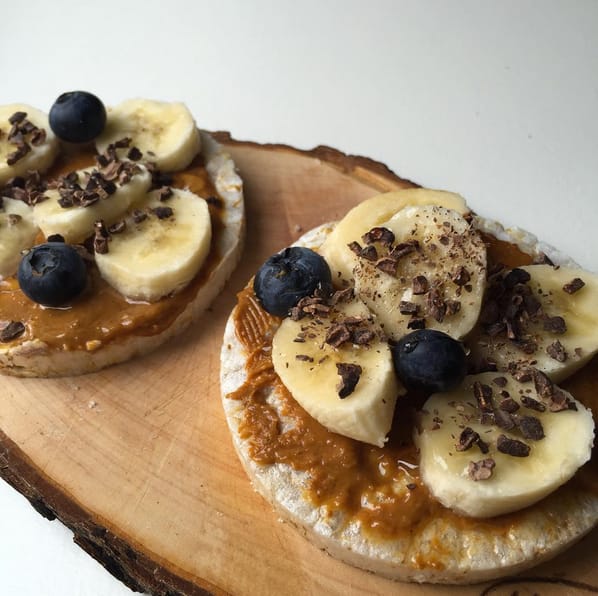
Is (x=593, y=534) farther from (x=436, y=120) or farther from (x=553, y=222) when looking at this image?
(x=436, y=120)

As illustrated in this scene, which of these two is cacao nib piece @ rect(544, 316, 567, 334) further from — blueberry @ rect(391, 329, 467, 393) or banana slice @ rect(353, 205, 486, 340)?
blueberry @ rect(391, 329, 467, 393)

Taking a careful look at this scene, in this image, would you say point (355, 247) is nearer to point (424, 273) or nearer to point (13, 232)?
point (424, 273)

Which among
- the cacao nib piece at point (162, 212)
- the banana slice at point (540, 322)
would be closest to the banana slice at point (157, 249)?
the cacao nib piece at point (162, 212)

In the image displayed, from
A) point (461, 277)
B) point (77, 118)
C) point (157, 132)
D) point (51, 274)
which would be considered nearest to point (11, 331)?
point (51, 274)

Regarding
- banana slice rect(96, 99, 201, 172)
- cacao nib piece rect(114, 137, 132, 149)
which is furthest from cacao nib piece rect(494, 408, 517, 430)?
cacao nib piece rect(114, 137, 132, 149)

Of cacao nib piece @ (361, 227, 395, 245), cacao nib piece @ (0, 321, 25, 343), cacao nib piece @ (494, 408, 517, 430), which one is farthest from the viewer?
cacao nib piece @ (0, 321, 25, 343)

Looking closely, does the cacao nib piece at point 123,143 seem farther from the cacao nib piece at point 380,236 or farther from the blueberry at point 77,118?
the cacao nib piece at point 380,236
